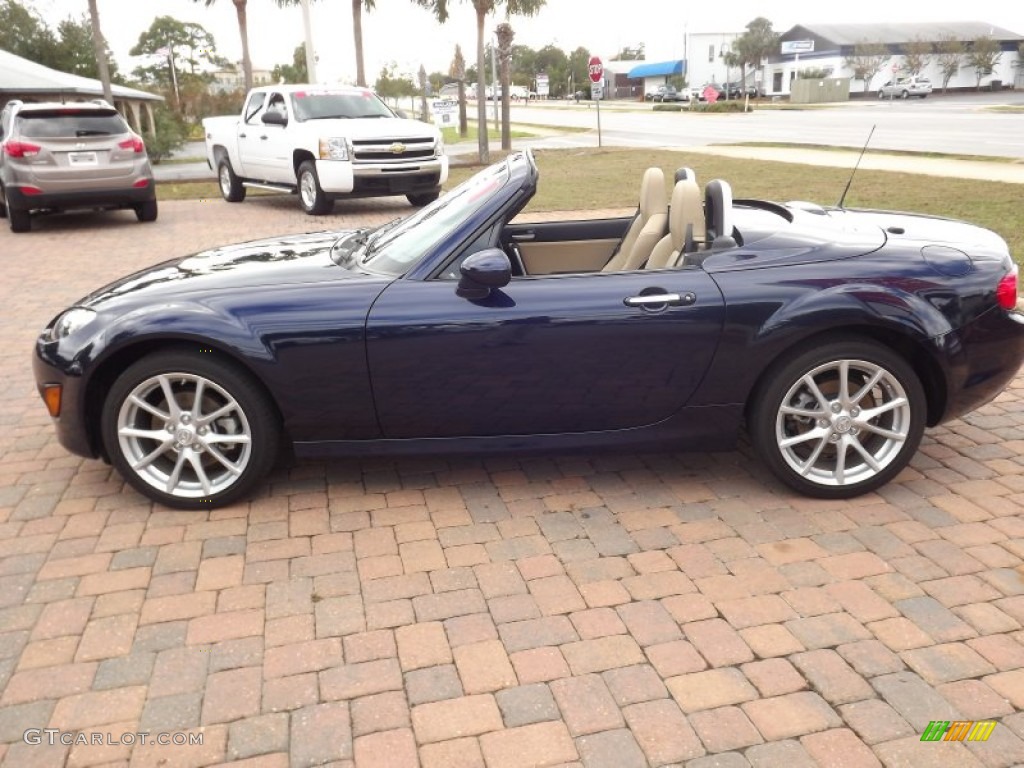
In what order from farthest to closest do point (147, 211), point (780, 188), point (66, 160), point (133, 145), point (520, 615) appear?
point (780, 188)
point (147, 211)
point (133, 145)
point (66, 160)
point (520, 615)

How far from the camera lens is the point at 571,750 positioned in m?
2.31

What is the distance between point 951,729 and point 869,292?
1725 mm

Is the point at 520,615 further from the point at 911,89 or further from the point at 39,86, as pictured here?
the point at 911,89

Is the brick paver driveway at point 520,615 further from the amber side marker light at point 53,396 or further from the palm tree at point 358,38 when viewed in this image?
the palm tree at point 358,38

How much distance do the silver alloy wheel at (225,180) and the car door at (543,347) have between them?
44.6ft

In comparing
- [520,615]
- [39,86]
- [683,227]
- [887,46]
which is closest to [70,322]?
[520,615]

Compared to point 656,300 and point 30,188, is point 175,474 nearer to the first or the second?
point 656,300

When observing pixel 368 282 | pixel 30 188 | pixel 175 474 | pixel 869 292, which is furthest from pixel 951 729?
pixel 30 188

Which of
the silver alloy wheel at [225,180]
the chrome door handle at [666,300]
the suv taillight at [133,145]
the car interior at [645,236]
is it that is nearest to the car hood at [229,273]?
the car interior at [645,236]

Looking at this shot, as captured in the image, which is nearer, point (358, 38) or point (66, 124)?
point (66, 124)

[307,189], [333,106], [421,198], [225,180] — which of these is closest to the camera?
[307,189]

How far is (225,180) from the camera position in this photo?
52.6ft

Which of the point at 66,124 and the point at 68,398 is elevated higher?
the point at 66,124

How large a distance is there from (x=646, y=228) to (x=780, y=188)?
10.7 metres
